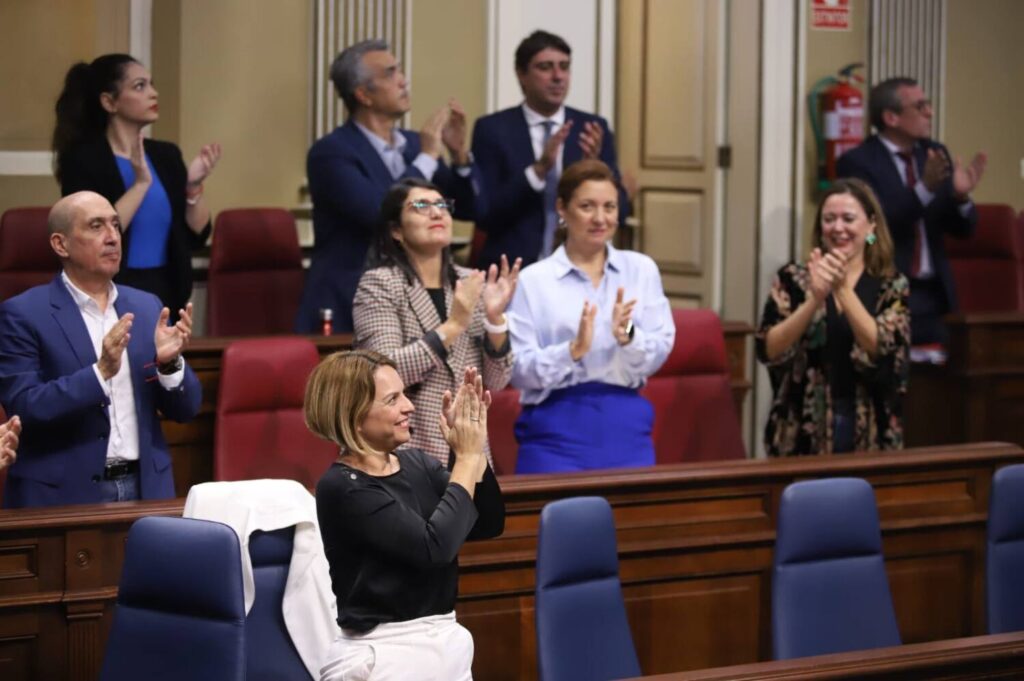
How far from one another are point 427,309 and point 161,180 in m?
1.32

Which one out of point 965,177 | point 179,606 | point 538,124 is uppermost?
point 538,124

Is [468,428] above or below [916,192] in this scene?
below

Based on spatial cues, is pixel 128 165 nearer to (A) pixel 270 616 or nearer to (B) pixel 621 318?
(B) pixel 621 318

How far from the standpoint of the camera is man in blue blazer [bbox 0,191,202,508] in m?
3.71

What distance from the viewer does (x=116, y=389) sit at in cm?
382

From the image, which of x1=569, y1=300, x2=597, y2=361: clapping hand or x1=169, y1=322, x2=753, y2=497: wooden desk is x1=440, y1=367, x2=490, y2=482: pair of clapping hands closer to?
x1=569, y1=300, x2=597, y2=361: clapping hand

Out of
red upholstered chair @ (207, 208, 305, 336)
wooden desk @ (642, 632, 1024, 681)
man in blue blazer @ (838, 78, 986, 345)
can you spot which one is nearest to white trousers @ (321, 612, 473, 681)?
wooden desk @ (642, 632, 1024, 681)

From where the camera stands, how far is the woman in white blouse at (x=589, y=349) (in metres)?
4.28

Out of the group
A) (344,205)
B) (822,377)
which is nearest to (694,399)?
(822,377)

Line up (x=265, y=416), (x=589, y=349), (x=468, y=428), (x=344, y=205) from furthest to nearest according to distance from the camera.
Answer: (x=344, y=205) < (x=265, y=416) < (x=589, y=349) < (x=468, y=428)

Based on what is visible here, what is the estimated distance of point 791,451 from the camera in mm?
4711

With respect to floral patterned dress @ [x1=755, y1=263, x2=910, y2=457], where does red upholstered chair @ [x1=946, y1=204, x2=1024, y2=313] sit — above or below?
above

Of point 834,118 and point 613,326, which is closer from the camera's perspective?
point 613,326

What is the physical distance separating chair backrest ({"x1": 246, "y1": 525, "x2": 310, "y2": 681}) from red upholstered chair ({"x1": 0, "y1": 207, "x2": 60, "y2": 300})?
87.3 inches
